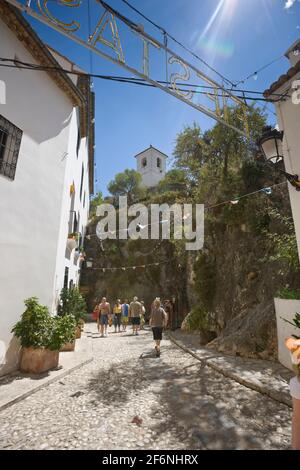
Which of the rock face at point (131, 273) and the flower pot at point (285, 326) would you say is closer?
the flower pot at point (285, 326)

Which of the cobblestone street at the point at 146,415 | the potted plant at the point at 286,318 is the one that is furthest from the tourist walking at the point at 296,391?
the potted plant at the point at 286,318

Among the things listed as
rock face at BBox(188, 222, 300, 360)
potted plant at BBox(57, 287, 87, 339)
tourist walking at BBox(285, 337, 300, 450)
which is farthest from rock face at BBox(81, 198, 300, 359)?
potted plant at BBox(57, 287, 87, 339)

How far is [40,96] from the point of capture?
756 centimetres

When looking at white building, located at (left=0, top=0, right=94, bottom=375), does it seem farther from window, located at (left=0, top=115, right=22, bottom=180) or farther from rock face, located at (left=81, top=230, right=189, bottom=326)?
rock face, located at (left=81, top=230, right=189, bottom=326)

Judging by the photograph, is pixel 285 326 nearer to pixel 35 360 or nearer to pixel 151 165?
pixel 35 360

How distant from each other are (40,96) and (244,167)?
10528mm

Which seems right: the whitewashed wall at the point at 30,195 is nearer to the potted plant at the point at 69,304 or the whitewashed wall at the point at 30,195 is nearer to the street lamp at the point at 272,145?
the potted plant at the point at 69,304

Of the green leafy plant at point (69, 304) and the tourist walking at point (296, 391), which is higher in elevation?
the green leafy plant at point (69, 304)

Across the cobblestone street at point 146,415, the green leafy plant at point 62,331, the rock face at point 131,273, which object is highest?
the rock face at point 131,273

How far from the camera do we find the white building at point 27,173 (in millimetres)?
6090

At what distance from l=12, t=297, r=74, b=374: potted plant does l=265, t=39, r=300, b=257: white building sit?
6306 mm

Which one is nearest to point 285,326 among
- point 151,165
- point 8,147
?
point 8,147
